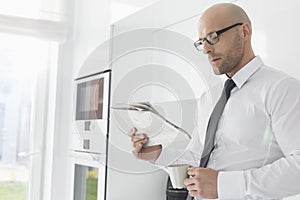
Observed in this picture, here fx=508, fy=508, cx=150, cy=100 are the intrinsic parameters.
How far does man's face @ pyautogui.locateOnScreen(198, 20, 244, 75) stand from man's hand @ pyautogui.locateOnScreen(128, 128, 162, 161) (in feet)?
0.91

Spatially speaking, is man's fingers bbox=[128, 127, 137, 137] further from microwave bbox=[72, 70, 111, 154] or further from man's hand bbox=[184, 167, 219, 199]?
microwave bbox=[72, 70, 111, 154]

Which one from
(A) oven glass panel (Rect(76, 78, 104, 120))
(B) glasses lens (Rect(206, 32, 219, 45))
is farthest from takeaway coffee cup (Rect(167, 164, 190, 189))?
(A) oven glass panel (Rect(76, 78, 104, 120))

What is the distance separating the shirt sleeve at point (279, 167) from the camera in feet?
3.46

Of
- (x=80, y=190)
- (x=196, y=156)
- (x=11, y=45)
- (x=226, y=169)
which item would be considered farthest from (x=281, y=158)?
(x=11, y=45)

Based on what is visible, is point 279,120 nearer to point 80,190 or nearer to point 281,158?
point 281,158

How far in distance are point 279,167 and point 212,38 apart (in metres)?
0.34

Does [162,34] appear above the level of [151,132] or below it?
above

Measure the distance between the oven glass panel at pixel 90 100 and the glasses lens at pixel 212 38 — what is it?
0.98m

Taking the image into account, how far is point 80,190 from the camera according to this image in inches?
91.3

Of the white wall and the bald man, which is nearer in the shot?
the bald man

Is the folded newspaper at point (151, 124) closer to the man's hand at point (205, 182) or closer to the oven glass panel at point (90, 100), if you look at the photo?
the man's hand at point (205, 182)

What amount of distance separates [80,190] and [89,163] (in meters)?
0.19

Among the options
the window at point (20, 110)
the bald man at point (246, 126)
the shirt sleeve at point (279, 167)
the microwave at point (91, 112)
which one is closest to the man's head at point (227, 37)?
the bald man at point (246, 126)

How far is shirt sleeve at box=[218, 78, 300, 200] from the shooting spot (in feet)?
3.46
